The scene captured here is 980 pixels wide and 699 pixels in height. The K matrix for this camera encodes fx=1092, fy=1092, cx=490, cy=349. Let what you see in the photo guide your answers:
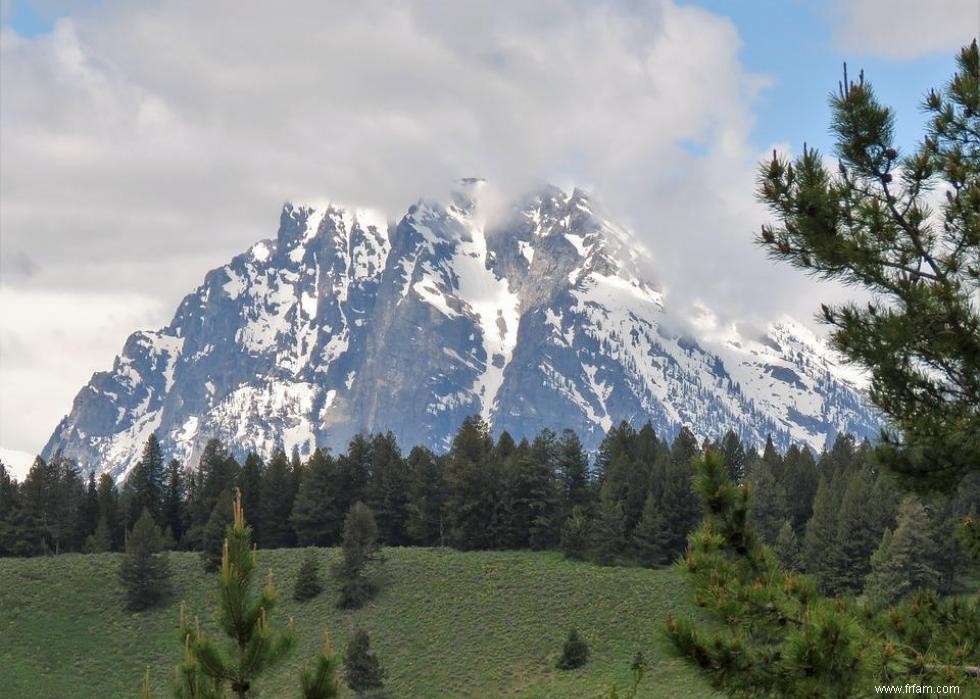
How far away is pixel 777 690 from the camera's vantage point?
34.6 ft

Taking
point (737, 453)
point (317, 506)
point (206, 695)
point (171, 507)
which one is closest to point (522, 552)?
point (317, 506)

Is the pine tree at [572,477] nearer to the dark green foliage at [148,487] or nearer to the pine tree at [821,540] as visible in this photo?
the pine tree at [821,540]

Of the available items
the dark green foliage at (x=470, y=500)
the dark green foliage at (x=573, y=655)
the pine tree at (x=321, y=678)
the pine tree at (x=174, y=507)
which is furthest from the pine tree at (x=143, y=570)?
the pine tree at (x=321, y=678)

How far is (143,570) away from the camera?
254 feet

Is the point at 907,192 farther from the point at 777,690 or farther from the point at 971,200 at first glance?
the point at 777,690

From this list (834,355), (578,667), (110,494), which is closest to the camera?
(834,355)

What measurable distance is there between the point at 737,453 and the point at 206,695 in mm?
92835

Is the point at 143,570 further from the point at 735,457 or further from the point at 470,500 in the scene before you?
the point at 735,457

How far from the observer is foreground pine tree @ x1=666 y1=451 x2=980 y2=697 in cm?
981

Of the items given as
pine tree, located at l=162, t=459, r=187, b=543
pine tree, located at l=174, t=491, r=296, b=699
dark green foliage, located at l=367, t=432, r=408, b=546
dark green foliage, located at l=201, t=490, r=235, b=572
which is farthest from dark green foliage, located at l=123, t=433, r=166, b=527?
pine tree, located at l=174, t=491, r=296, b=699

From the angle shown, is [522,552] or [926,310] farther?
[522,552]

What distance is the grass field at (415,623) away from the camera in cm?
6297

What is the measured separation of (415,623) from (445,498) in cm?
2297

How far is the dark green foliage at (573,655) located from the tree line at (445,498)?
20545 mm
